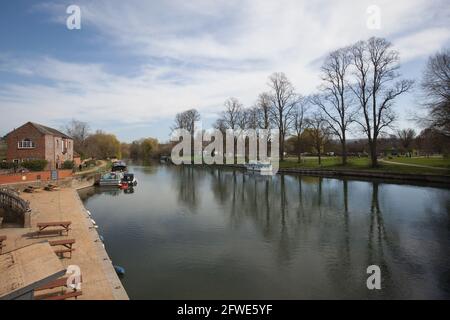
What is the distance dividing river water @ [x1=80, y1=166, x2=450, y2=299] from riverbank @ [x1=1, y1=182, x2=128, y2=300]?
80 centimetres

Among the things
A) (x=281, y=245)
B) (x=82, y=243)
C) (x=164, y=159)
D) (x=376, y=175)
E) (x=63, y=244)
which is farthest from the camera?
(x=164, y=159)

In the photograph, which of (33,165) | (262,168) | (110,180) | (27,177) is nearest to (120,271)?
(27,177)

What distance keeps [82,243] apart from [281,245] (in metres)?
7.84

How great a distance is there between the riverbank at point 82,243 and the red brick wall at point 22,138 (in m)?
15.0

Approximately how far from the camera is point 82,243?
1181cm

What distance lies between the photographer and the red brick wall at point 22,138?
3531 centimetres

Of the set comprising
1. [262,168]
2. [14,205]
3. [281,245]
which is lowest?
[281,245]

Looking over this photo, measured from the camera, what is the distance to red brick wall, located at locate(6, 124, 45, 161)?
3531cm

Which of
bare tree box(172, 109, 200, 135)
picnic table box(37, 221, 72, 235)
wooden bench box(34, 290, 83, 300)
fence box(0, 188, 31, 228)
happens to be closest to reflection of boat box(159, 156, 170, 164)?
bare tree box(172, 109, 200, 135)

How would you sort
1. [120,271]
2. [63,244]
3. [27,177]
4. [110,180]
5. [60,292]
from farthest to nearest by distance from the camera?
[110,180], [27,177], [63,244], [120,271], [60,292]

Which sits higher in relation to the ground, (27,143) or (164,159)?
(27,143)

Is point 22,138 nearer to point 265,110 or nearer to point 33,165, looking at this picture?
point 33,165

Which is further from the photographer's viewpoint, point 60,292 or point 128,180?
point 128,180
